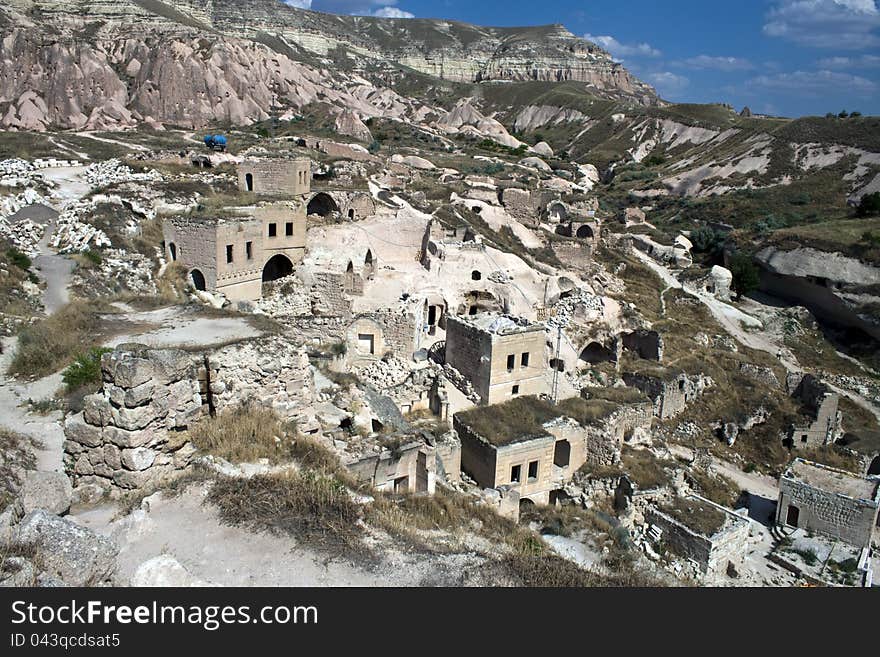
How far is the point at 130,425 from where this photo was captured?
5926 millimetres

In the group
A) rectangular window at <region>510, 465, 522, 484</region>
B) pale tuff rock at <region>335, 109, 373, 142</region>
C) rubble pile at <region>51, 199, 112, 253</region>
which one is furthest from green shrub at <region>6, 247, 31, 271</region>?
pale tuff rock at <region>335, 109, 373, 142</region>

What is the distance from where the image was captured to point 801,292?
3350 centimetres

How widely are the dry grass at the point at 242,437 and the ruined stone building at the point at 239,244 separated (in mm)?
11110

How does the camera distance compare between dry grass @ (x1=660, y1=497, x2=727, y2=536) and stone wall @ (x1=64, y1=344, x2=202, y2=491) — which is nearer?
stone wall @ (x1=64, y1=344, x2=202, y2=491)

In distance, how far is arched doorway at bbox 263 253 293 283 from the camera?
20266 mm

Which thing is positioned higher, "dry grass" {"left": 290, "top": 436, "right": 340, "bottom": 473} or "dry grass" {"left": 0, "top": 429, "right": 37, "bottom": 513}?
"dry grass" {"left": 0, "top": 429, "right": 37, "bottom": 513}

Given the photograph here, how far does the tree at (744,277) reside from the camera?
33250 mm

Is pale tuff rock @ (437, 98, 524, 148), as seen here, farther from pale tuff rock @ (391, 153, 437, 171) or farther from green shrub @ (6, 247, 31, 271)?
green shrub @ (6, 247, 31, 271)

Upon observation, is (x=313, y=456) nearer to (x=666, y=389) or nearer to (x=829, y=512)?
(x=829, y=512)

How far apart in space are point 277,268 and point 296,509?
15954mm

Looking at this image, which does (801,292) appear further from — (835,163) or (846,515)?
(835,163)

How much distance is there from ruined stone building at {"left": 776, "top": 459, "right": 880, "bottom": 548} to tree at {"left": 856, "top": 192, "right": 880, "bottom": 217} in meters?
31.3

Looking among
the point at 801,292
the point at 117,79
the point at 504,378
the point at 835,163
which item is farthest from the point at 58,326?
the point at 835,163

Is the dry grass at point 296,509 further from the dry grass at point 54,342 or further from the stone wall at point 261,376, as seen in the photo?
the dry grass at point 54,342
